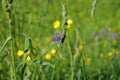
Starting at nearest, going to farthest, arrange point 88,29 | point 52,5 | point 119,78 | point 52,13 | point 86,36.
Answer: point 119,78
point 86,36
point 88,29
point 52,13
point 52,5

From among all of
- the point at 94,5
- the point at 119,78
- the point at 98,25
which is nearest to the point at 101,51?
the point at 98,25

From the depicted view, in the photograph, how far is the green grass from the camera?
1.50m

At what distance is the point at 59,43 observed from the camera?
134 cm

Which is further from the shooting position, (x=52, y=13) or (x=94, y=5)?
(x=52, y=13)

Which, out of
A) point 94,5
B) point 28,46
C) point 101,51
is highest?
point 94,5

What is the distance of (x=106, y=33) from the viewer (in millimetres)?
4273

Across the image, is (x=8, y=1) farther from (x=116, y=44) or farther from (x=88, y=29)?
(x=88, y=29)

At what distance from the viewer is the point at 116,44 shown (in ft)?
12.7

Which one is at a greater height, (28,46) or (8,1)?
(8,1)

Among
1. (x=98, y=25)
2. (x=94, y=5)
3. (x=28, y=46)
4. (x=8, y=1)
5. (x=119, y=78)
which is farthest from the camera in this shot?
(x=98, y=25)

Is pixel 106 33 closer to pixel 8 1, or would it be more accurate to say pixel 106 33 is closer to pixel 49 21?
pixel 49 21

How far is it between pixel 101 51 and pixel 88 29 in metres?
0.90

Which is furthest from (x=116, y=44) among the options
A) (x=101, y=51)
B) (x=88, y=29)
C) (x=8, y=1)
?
(x=8, y=1)

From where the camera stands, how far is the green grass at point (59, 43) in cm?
150
